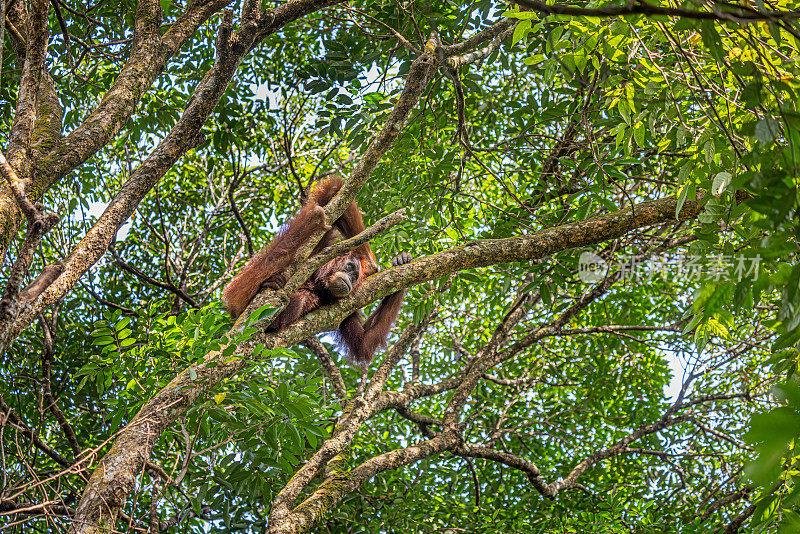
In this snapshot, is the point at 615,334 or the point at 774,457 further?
the point at 615,334

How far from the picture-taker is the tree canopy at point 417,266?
191 cm

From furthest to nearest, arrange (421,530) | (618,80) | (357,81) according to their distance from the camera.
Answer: (421,530)
(357,81)
(618,80)

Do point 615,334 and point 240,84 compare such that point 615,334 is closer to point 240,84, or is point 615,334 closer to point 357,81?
point 357,81

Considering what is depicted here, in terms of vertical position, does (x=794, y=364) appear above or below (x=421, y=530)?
above

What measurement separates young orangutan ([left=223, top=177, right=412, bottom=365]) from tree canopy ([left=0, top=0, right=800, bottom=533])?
0.22 m

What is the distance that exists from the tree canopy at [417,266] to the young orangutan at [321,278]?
22 centimetres

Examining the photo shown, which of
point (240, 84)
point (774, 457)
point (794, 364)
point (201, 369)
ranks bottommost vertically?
point (774, 457)

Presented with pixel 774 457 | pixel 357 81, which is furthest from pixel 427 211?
pixel 774 457

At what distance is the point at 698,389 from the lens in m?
5.54

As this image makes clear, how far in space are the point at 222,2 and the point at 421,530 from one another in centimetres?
356

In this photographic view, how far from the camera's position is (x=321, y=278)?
350 cm

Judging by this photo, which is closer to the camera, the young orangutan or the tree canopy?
the tree canopy

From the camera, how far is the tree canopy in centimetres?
191

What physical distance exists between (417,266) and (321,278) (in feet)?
2.56
